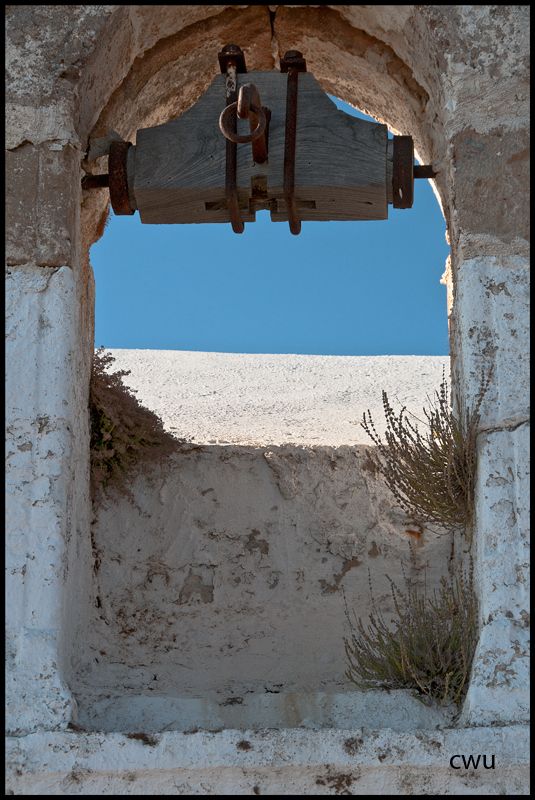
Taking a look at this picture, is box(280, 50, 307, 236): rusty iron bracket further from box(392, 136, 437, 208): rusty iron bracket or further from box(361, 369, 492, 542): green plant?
box(361, 369, 492, 542): green plant

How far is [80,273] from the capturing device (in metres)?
3.01

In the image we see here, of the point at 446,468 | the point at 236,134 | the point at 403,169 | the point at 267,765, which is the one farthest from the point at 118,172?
the point at 267,765

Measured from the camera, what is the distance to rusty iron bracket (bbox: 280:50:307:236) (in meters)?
3.02

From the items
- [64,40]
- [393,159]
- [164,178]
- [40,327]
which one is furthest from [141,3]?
[40,327]

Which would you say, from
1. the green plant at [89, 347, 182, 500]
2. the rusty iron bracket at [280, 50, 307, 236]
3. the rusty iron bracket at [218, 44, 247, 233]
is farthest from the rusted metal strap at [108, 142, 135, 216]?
the green plant at [89, 347, 182, 500]

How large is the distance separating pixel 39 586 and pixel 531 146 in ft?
8.03

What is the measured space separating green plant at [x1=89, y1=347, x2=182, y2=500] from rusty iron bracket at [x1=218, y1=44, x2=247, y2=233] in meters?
1.07

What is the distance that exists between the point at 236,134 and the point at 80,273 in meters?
0.86

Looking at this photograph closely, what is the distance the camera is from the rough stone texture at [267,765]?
225cm

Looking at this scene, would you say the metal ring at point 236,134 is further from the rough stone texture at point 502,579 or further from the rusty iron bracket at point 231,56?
the rough stone texture at point 502,579

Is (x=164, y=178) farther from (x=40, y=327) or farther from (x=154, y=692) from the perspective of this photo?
(x=154, y=692)

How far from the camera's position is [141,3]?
10.5ft

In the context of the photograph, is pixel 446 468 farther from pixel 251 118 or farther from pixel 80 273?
pixel 80 273
